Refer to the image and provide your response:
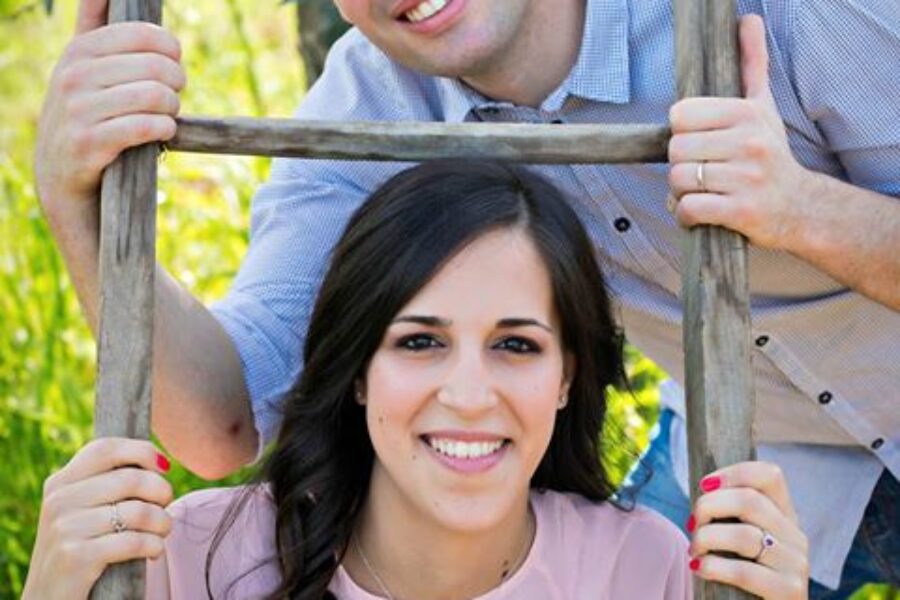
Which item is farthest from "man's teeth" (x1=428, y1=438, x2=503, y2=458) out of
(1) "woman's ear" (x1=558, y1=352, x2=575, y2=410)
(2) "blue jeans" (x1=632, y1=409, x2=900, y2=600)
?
Result: (2) "blue jeans" (x1=632, y1=409, x2=900, y2=600)

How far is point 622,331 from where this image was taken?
9.57 feet

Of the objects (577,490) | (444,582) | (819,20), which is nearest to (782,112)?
(819,20)

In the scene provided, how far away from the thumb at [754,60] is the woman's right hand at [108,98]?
677 mm

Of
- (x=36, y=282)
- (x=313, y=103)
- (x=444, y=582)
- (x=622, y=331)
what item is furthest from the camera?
(x=36, y=282)

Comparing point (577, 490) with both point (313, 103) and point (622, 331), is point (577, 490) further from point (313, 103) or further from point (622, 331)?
point (313, 103)

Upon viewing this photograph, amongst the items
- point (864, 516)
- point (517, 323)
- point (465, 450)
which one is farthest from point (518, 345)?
→ point (864, 516)

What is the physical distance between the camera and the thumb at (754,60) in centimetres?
254

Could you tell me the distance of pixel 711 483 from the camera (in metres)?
2.42

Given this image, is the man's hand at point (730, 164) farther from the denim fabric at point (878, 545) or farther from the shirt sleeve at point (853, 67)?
the denim fabric at point (878, 545)

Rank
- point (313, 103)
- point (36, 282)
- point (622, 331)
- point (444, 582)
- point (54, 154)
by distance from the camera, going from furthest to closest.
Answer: point (36, 282), point (313, 103), point (622, 331), point (444, 582), point (54, 154)

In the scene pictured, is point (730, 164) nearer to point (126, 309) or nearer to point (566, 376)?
point (566, 376)

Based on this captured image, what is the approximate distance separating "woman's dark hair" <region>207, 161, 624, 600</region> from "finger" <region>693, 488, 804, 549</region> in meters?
0.40

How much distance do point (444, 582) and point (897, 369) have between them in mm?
800

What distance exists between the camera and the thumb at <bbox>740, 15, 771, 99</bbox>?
8.34 ft
